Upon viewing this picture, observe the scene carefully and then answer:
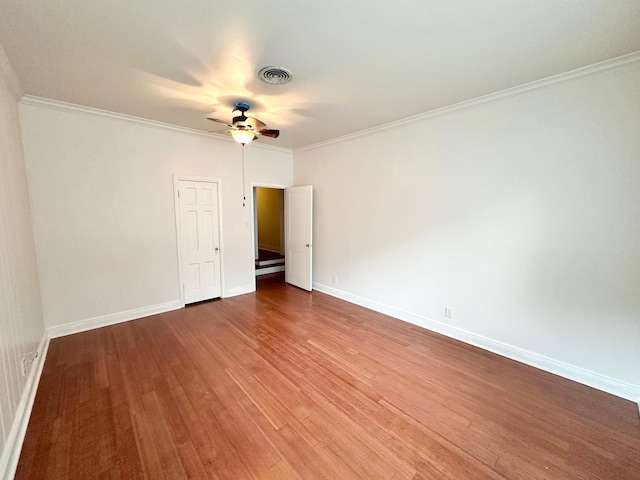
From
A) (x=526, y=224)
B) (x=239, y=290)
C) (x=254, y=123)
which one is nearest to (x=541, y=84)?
(x=526, y=224)

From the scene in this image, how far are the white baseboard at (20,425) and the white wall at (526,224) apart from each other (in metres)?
3.75

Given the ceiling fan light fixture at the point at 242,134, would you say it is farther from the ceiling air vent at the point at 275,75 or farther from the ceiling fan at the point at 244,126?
the ceiling air vent at the point at 275,75

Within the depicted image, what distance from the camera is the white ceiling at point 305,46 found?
1.59m

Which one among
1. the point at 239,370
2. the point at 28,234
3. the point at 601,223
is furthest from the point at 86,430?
the point at 601,223

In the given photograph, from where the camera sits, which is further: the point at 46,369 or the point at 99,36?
the point at 46,369

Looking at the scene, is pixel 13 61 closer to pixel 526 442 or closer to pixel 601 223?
pixel 526 442

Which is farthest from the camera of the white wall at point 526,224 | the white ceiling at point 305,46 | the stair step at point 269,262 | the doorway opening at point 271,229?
the doorway opening at point 271,229

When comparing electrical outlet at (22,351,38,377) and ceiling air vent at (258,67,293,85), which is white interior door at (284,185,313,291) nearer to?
ceiling air vent at (258,67,293,85)

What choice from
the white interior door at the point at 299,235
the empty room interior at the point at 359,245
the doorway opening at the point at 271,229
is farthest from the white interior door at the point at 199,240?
the doorway opening at the point at 271,229

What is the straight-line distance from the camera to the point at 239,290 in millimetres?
4812

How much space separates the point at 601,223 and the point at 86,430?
4.46m

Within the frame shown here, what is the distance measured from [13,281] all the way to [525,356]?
186 inches

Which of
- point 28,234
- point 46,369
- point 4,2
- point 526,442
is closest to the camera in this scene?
point 4,2

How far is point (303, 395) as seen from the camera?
2.21 meters
